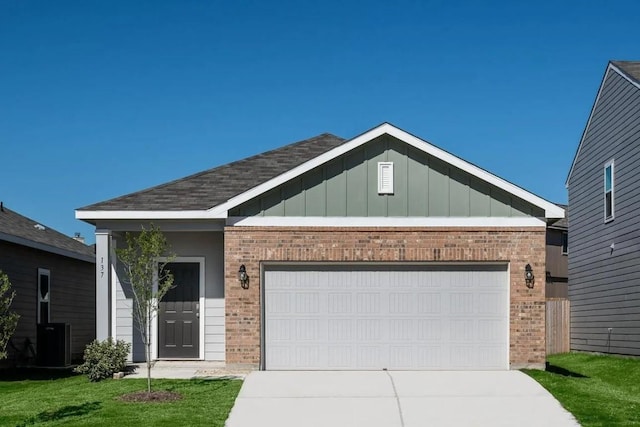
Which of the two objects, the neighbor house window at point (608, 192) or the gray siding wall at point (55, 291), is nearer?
the gray siding wall at point (55, 291)

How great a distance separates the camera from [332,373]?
14875mm

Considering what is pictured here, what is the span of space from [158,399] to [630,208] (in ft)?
39.0

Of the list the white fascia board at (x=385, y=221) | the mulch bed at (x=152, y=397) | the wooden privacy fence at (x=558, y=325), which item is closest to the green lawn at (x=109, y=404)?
the mulch bed at (x=152, y=397)

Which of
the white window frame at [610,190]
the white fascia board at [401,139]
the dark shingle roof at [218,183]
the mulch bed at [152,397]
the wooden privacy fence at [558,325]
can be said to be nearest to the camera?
the mulch bed at [152,397]

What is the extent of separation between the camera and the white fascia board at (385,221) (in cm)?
1514

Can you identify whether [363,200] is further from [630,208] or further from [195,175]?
[630,208]

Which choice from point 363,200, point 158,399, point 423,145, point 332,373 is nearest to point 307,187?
point 363,200

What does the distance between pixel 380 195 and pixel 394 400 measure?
420 centimetres

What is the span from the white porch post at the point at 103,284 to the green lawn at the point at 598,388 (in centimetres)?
796

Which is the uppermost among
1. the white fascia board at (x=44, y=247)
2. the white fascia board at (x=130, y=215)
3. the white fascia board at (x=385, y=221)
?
the white fascia board at (x=130, y=215)

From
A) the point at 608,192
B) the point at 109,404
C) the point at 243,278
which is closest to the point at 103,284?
the point at 243,278

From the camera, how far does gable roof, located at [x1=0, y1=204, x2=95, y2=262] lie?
59.9 ft

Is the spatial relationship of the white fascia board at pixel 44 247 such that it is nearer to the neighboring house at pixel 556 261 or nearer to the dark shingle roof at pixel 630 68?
the dark shingle roof at pixel 630 68

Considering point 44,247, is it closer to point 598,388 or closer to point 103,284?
point 103,284
